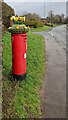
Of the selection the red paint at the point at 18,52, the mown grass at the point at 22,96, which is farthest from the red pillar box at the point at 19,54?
the mown grass at the point at 22,96

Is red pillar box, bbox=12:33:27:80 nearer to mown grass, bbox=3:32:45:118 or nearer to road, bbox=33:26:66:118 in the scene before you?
mown grass, bbox=3:32:45:118

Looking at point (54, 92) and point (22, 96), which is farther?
point (54, 92)

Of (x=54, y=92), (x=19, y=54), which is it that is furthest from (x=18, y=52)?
(x=54, y=92)

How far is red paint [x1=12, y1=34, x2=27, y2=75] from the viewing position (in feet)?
23.9

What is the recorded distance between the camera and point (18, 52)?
7348 millimetres

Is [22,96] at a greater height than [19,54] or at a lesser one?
lesser

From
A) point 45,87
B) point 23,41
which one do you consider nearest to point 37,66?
point 45,87

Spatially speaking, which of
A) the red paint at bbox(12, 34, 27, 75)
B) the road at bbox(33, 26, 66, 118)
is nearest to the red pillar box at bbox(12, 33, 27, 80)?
the red paint at bbox(12, 34, 27, 75)

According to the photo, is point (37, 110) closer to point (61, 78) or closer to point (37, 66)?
point (61, 78)

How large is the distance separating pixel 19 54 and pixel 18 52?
60 mm

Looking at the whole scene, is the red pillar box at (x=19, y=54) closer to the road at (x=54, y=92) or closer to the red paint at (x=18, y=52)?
the red paint at (x=18, y=52)

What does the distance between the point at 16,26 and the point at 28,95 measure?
1815 mm

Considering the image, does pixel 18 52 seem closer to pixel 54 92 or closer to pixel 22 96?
pixel 22 96

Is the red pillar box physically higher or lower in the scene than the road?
higher
